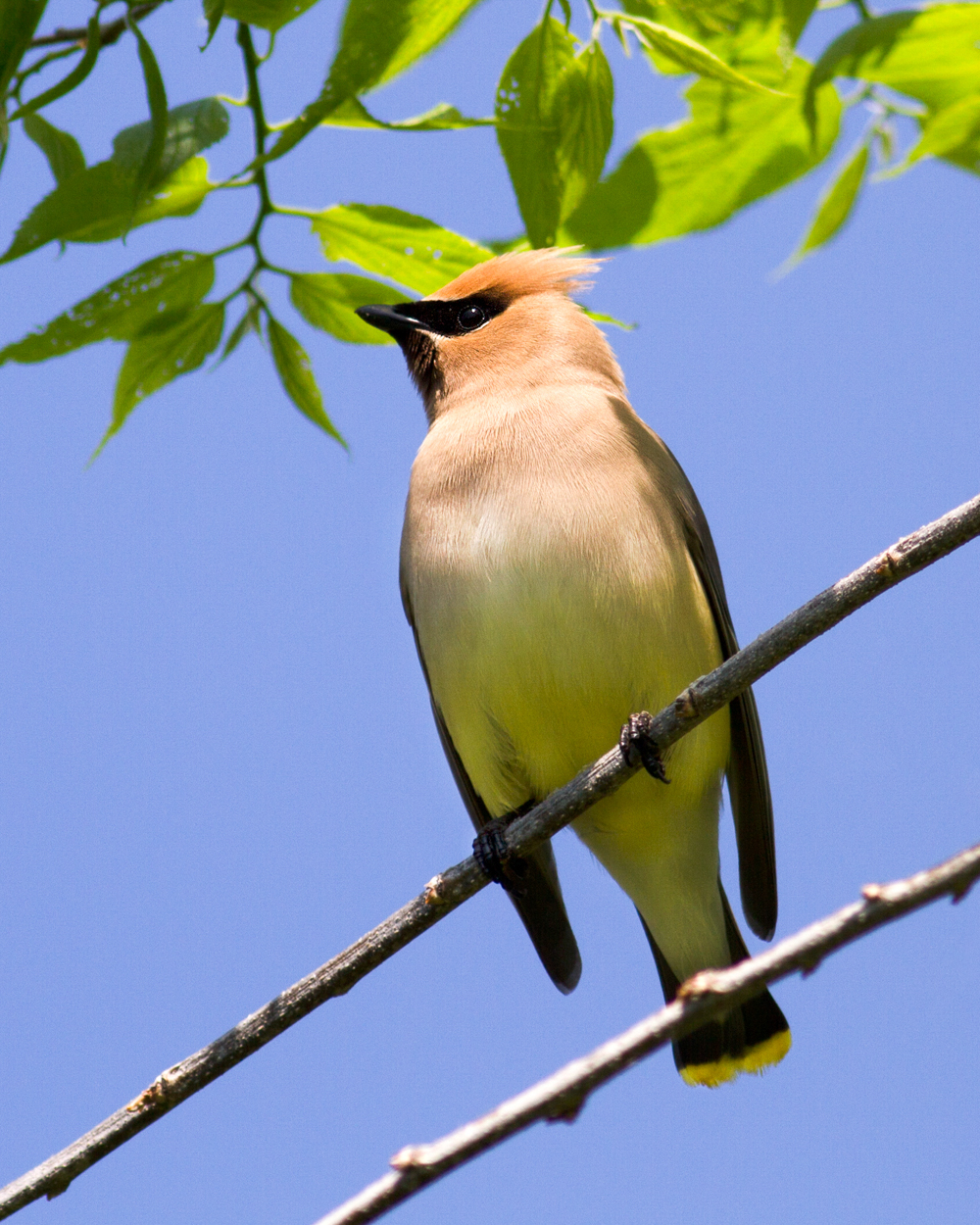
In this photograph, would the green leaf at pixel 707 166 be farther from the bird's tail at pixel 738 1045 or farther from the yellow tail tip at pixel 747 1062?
the yellow tail tip at pixel 747 1062

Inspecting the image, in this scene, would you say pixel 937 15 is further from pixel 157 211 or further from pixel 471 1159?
pixel 471 1159

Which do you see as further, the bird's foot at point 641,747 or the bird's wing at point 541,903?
the bird's wing at point 541,903

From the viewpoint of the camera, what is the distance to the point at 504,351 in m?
5.76

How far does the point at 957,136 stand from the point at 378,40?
1233 millimetres

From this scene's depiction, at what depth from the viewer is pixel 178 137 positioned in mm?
3078

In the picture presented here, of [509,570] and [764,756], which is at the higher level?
[509,570]

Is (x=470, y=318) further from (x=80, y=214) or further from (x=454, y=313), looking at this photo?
(x=80, y=214)

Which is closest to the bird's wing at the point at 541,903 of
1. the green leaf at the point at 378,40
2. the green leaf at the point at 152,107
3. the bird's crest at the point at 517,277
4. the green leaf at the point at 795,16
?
the bird's crest at the point at 517,277

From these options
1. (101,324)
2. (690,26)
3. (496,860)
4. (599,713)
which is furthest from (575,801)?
(690,26)

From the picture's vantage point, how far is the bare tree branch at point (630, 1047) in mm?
1786

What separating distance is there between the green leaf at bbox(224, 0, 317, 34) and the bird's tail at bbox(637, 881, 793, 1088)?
391cm

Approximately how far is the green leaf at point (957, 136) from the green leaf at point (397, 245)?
3.43ft

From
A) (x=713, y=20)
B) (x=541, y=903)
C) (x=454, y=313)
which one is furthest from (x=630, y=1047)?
(x=454, y=313)

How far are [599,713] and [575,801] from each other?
39.9 inches
